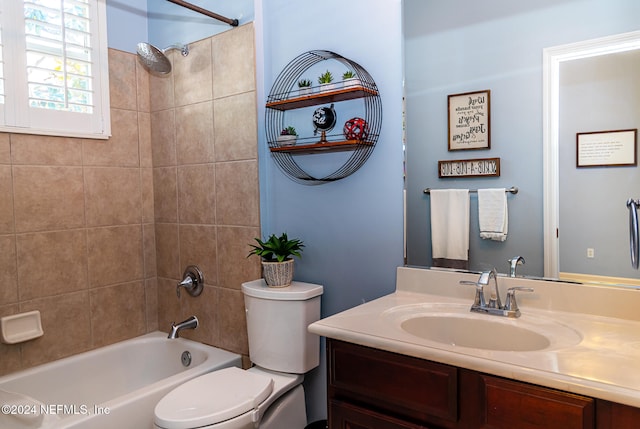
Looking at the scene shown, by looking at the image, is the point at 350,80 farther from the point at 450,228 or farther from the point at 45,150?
the point at 45,150

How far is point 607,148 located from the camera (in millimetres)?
1421

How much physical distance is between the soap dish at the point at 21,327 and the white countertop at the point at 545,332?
154 centimetres

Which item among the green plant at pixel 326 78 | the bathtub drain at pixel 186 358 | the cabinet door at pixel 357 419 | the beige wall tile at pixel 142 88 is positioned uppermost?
the beige wall tile at pixel 142 88

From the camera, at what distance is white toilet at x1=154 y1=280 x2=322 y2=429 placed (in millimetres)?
1745

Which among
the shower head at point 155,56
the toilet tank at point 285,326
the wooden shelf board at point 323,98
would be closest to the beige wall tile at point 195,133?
the shower head at point 155,56

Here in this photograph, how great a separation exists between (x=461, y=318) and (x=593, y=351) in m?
0.43

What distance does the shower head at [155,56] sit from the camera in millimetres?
2348

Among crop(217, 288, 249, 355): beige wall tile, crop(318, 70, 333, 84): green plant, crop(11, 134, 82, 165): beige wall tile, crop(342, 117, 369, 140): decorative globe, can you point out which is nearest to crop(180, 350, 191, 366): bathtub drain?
crop(217, 288, 249, 355): beige wall tile

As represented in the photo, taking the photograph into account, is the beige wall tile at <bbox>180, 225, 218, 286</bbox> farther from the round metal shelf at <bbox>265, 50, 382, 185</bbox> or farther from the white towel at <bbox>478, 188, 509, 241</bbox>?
the white towel at <bbox>478, 188, 509, 241</bbox>

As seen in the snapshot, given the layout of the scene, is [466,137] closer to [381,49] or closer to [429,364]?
[381,49]

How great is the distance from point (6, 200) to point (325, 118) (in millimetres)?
1545

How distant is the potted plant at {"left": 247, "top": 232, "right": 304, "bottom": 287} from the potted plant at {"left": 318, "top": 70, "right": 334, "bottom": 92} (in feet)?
2.18

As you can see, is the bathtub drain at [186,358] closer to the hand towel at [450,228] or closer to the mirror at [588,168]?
the hand towel at [450,228]

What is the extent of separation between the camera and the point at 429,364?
122cm
